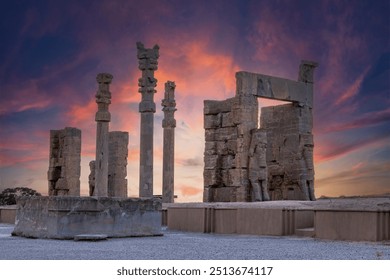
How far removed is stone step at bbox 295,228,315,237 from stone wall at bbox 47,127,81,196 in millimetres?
16181

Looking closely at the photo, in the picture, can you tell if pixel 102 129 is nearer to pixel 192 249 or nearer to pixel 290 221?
pixel 290 221

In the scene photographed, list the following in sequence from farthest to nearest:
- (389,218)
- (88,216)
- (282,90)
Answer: (282,90)
(88,216)
(389,218)

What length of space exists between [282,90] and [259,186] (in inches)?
168

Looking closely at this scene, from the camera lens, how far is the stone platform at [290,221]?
1319 centimetres

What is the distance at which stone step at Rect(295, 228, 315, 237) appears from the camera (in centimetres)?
1465

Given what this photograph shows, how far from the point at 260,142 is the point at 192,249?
12.7 meters

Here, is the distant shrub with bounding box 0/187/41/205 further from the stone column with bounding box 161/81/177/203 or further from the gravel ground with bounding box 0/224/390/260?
the gravel ground with bounding box 0/224/390/260

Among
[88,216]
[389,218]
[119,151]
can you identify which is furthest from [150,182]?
[389,218]

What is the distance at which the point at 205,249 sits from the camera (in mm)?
11453

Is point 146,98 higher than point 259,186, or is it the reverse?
point 146,98

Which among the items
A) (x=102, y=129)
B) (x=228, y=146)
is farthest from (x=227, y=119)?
(x=102, y=129)

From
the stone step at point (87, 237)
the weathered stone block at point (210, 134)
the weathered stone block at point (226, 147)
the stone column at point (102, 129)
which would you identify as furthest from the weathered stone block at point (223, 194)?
the stone step at point (87, 237)
